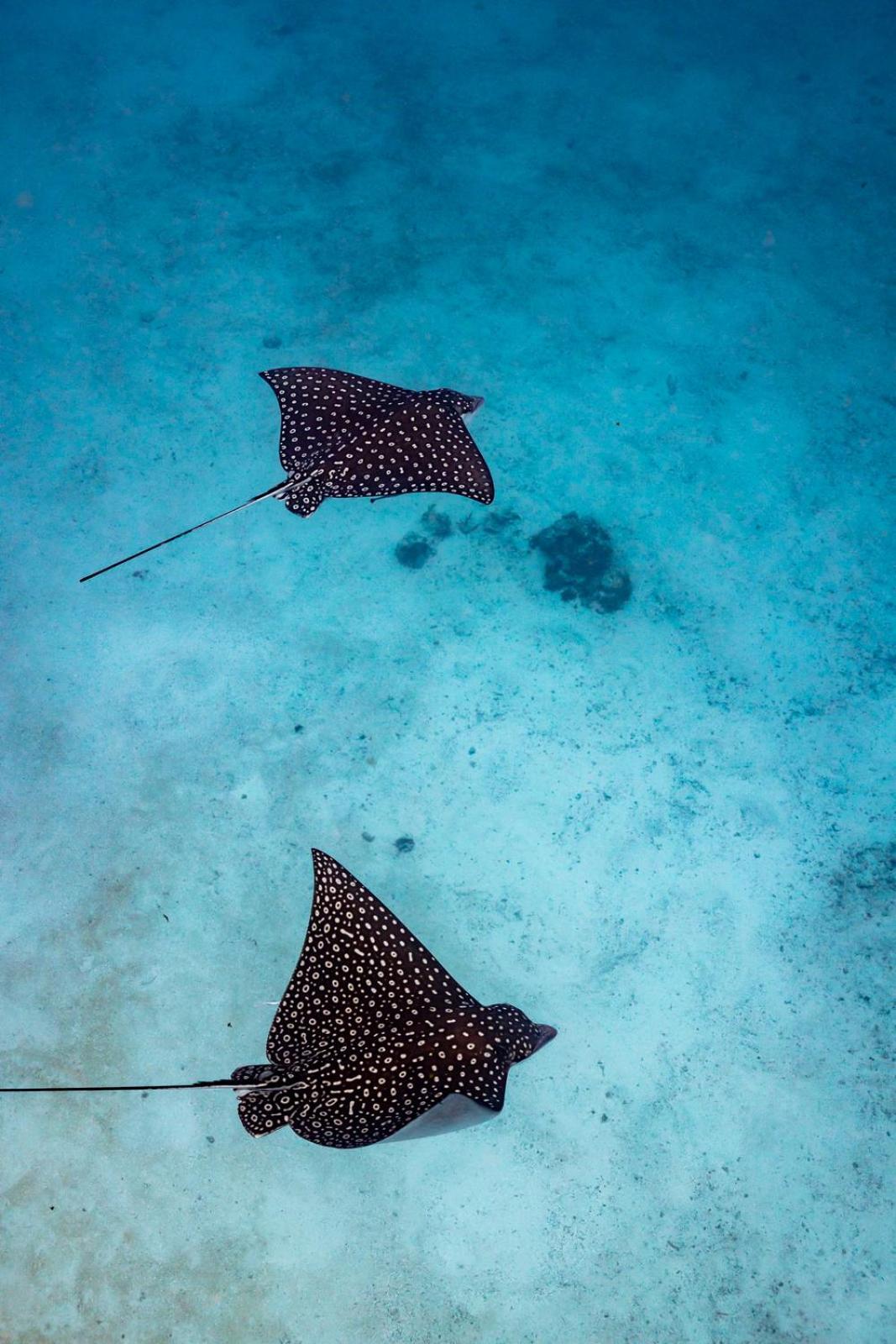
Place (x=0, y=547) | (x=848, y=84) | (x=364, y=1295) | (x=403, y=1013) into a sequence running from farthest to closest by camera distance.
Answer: (x=848, y=84), (x=0, y=547), (x=364, y=1295), (x=403, y=1013)

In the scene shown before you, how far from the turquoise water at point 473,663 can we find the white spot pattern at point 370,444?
0.70 metres

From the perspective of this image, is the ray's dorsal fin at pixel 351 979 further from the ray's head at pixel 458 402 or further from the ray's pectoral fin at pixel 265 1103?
the ray's head at pixel 458 402

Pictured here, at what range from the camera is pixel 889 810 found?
441cm

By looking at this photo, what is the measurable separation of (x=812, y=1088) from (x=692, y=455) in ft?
10.7

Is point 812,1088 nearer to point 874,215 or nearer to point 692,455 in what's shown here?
A: point 692,455

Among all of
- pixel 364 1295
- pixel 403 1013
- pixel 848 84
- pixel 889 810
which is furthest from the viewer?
pixel 848 84

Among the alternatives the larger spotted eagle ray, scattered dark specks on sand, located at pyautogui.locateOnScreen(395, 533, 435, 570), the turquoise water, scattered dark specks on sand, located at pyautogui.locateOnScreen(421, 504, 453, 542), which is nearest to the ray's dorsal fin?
the larger spotted eagle ray

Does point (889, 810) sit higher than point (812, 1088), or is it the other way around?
point (889, 810)

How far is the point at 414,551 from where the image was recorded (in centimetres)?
473

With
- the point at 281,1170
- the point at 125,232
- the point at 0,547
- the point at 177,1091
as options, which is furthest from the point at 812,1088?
the point at 125,232

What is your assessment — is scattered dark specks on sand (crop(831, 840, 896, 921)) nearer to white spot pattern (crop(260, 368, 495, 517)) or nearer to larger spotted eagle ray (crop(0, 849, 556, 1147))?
larger spotted eagle ray (crop(0, 849, 556, 1147))

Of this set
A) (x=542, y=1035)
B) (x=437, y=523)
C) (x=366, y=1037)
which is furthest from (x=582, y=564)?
(x=366, y=1037)

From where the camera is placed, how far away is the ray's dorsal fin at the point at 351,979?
131 inches

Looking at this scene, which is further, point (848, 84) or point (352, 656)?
point (848, 84)
